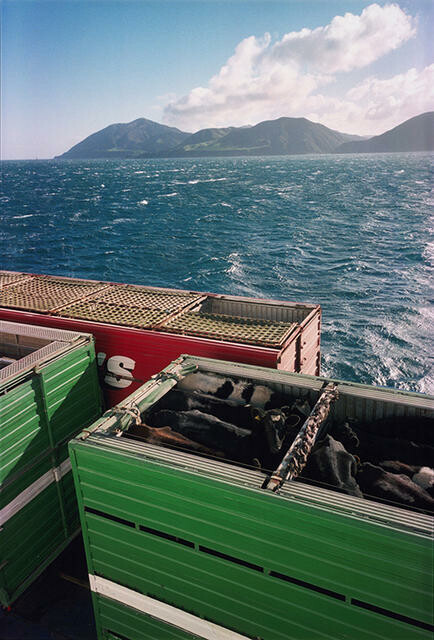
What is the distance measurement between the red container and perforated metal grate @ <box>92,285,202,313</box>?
0.13ft

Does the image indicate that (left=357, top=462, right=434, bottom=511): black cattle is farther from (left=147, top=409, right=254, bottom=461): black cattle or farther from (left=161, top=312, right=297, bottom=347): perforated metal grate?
(left=161, top=312, right=297, bottom=347): perforated metal grate

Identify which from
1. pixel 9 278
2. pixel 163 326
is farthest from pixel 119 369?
pixel 9 278

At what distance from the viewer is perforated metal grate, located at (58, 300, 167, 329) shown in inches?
598

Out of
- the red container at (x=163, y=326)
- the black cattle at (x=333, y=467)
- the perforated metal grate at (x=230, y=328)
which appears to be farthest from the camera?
the perforated metal grate at (x=230, y=328)

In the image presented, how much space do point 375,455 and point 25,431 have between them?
314 inches

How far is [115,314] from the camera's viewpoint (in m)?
16.0

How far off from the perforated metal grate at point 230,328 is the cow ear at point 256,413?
379 centimetres

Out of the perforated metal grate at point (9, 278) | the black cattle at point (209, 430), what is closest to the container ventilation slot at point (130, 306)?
the perforated metal grate at point (9, 278)

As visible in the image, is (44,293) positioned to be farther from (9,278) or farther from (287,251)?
(287,251)

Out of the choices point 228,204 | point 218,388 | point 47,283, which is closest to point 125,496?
point 218,388

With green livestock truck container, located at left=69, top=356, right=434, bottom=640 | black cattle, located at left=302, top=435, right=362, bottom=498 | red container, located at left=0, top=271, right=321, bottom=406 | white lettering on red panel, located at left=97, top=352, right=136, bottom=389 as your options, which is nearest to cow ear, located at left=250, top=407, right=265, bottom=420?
green livestock truck container, located at left=69, top=356, right=434, bottom=640

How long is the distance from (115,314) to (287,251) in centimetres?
3996

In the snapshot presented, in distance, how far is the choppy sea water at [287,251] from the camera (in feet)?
107

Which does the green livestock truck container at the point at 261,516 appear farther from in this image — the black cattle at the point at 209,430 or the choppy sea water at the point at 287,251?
the choppy sea water at the point at 287,251
